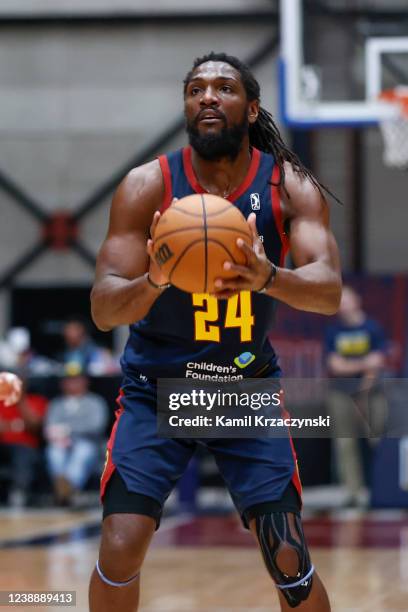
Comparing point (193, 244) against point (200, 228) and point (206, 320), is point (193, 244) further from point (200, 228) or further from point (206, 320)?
point (206, 320)

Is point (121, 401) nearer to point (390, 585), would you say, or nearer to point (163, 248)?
point (163, 248)

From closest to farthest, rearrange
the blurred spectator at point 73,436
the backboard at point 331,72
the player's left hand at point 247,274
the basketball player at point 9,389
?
the player's left hand at point 247,274 < the basketball player at point 9,389 < the backboard at point 331,72 < the blurred spectator at point 73,436

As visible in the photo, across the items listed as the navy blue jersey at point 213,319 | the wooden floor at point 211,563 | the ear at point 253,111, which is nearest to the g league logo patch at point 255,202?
the navy blue jersey at point 213,319

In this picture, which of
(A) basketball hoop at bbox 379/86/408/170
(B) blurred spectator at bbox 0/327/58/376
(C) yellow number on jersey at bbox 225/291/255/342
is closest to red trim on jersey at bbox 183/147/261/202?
(C) yellow number on jersey at bbox 225/291/255/342

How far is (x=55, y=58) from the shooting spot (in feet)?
58.0

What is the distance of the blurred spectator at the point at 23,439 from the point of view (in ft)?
40.6

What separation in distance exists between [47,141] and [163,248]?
574 inches

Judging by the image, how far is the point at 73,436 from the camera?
1216 cm

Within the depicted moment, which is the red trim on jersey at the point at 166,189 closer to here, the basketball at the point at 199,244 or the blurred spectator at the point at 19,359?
the basketball at the point at 199,244

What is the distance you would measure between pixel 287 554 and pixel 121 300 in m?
1.03

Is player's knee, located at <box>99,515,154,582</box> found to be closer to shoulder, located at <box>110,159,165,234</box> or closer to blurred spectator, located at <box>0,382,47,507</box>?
shoulder, located at <box>110,159,165,234</box>

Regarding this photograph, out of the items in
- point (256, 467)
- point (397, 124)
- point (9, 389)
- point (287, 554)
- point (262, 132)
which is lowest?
point (287, 554)

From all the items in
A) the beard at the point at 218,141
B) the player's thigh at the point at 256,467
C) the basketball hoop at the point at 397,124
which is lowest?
the player's thigh at the point at 256,467
